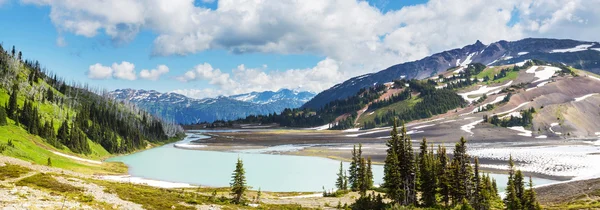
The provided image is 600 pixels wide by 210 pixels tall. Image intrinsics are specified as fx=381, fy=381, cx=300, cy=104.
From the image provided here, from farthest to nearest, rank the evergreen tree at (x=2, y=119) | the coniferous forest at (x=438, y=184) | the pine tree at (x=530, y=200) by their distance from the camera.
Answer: the evergreen tree at (x=2, y=119) → the coniferous forest at (x=438, y=184) → the pine tree at (x=530, y=200)

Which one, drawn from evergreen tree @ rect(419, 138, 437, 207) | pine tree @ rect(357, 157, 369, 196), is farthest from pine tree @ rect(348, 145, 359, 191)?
evergreen tree @ rect(419, 138, 437, 207)

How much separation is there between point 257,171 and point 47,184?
220ft

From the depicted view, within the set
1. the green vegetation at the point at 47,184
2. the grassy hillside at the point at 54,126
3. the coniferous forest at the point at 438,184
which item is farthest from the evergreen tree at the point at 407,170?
the grassy hillside at the point at 54,126

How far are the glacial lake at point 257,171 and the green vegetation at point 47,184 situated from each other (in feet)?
143

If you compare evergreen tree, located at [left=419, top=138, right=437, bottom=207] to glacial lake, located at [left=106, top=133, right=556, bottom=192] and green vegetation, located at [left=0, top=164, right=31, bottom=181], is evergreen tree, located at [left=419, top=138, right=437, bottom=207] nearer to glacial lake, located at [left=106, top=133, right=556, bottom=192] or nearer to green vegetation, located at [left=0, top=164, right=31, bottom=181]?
glacial lake, located at [left=106, top=133, right=556, bottom=192]

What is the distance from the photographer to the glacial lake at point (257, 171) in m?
83.6

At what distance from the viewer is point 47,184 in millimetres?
37031

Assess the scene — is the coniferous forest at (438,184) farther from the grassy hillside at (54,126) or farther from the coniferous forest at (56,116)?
the coniferous forest at (56,116)

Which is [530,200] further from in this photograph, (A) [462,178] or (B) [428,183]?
(B) [428,183]

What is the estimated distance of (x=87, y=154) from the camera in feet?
354

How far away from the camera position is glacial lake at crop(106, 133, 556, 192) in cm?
8356

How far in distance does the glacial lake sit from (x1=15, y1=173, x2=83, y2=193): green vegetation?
43505 millimetres

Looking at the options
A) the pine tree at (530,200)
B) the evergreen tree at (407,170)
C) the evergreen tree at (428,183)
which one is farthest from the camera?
the evergreen tree at (428,183)

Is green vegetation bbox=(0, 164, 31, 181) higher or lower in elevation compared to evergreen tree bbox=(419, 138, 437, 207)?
higher
